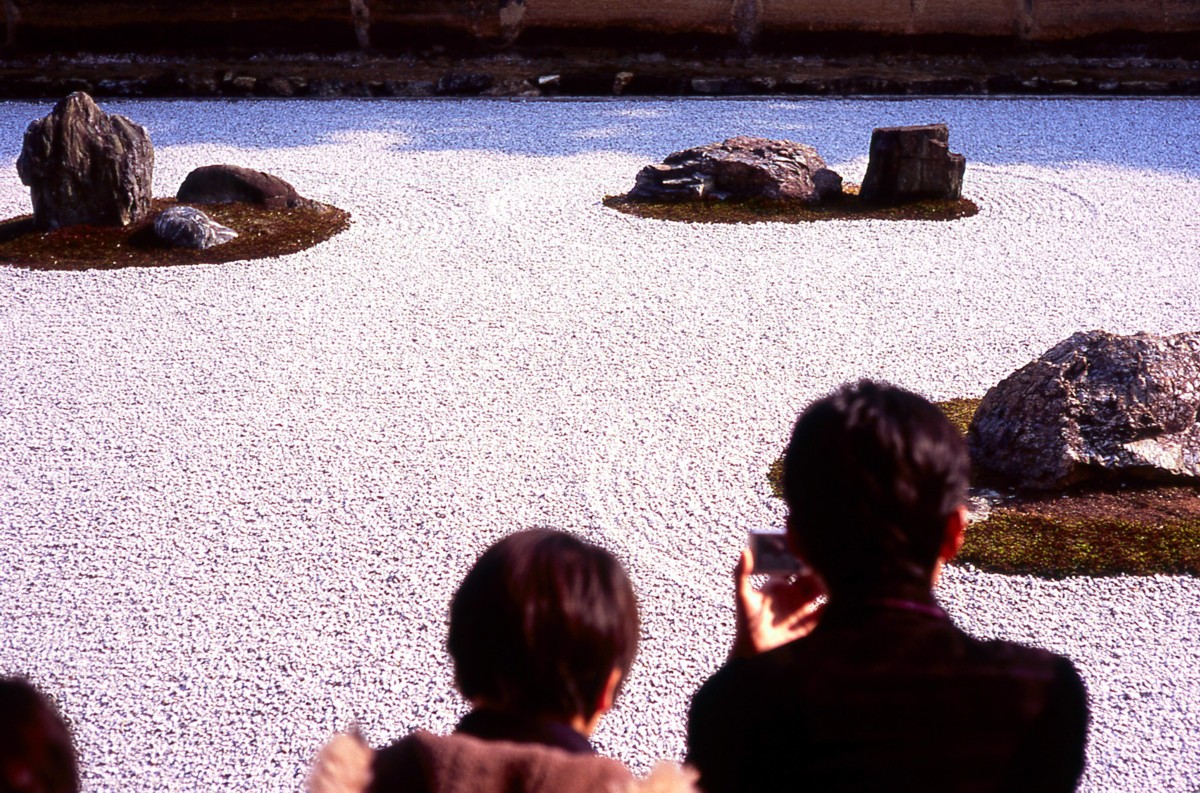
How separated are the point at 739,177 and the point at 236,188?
10.7 feet

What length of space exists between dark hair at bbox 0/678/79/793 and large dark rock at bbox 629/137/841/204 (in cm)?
671

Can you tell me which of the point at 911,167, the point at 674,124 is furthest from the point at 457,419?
the point at 674,124

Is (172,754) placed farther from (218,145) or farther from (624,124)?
(624,124)

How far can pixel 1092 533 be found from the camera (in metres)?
3.46

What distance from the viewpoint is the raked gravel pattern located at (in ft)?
9.25

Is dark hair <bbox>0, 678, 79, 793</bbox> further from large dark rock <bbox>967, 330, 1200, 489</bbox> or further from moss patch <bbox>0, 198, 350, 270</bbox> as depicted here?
moss patch <bbox>0, 198, 350, 270</bbox>

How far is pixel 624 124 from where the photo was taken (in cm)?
1002

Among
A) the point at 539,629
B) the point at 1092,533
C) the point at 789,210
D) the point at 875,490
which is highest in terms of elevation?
the point at 875,490

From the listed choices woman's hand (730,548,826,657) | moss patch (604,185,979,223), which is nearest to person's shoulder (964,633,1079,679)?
woman's hand (730,548,826,657)

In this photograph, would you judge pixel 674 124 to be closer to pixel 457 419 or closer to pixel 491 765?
pixel 457 419

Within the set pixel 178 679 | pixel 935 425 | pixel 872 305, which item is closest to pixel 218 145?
pixel 872 305

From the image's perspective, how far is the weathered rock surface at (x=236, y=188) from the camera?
293 inches

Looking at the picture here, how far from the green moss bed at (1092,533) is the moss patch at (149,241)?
4.47 metres

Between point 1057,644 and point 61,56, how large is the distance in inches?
481
